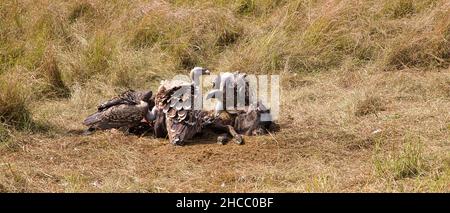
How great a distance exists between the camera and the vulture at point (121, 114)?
6.10m

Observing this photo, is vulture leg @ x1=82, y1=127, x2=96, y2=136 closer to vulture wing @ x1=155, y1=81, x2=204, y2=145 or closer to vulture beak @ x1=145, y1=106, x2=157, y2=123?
vulture beak @ x1=145, y1=106, x2=157, y2=123

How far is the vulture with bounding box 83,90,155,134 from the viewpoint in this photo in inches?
240

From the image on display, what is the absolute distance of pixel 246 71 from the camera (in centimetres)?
767

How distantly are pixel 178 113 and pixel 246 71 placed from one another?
6.13 ft

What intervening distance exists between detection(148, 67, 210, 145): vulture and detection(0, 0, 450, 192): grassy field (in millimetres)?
121

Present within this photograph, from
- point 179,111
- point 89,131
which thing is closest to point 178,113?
point 179,111

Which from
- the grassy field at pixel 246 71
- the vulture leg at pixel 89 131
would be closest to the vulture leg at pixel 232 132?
the grassy field at pixel 246 71

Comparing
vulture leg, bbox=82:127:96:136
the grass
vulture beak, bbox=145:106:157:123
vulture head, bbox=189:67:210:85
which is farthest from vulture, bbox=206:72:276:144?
the grass

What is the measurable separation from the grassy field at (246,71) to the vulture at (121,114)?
0.12m

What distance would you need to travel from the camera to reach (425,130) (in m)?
5.98

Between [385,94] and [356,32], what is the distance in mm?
1364

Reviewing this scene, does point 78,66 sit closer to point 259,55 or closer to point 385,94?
point 259,55

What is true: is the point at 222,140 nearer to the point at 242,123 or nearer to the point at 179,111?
the point at 242,123
